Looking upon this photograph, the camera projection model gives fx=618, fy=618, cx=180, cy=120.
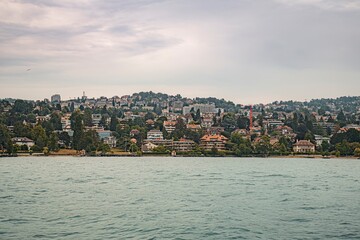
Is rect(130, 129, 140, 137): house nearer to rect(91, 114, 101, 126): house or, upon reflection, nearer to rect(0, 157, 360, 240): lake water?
rect(91, 114, 101, 126): house

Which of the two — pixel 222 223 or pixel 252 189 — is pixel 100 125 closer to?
pixel 252 189

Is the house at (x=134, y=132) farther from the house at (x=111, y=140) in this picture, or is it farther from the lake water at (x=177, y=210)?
the lake water at (x=177, y=210)

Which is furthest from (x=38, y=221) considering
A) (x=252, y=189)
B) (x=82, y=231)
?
(x=252, y=189)

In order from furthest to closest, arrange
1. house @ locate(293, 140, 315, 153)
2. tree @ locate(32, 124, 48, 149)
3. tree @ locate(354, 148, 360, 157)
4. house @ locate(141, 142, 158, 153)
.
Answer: house @ locate(141, 142, 158, 153), house @ locate(293, 140, 315, 153), tree @ locate(32, 124, 48, 149), tree @ locate(354, 148, 360, 157)

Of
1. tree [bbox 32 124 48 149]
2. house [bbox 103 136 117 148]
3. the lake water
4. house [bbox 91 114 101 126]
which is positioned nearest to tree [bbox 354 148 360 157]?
house [bbox 103 136 117 148]

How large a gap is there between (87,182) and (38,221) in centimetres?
1895

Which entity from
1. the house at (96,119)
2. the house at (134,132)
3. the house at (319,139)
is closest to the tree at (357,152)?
→ the house at (319,139)

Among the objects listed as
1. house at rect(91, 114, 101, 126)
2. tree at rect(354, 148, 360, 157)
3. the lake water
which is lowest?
the lake water

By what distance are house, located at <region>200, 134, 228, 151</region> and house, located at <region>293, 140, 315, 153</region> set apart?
44.9 ft

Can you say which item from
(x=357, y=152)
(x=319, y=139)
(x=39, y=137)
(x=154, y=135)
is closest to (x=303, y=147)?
(x=357, y=152)

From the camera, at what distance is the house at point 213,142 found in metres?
118

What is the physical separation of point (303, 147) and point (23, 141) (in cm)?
5177

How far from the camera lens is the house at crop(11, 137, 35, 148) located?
10872 centimetres

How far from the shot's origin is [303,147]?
117 metres
